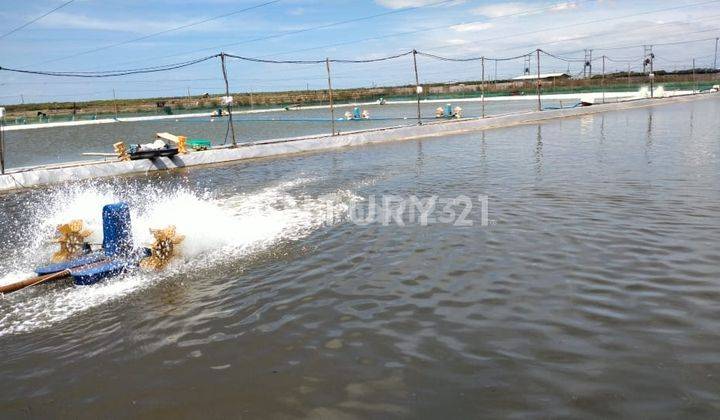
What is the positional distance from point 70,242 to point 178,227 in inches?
78.5

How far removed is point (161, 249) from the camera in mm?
8922

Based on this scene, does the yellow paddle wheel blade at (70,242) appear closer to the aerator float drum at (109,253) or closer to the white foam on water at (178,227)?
the aerator float drum at (109,253)

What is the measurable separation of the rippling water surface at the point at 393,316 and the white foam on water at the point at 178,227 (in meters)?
0.06

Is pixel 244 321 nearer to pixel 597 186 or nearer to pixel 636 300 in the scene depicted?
pixel 636 300

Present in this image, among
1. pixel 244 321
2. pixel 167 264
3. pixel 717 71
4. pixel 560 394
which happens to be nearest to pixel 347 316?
pixel 244 321

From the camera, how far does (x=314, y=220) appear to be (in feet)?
37.1

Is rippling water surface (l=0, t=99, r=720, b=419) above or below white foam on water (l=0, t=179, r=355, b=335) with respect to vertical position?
below

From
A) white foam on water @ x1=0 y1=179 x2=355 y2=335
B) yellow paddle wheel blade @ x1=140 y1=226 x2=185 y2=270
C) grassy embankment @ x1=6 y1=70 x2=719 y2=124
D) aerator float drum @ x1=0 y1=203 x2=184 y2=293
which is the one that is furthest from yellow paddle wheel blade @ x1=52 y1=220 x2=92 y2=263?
grassy embankment @ x1=6 y1=70 x2=719 y2=124

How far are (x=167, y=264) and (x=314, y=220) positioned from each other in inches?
139

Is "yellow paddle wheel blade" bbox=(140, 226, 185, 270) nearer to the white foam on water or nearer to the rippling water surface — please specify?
the white foam on water

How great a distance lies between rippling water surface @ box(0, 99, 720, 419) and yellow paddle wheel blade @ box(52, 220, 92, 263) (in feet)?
1.88

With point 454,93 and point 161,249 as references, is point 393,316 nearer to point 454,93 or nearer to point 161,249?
point 161,249

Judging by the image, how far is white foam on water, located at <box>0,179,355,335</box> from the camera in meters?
7.30

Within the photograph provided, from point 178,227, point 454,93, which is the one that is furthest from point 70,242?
point 454,93
